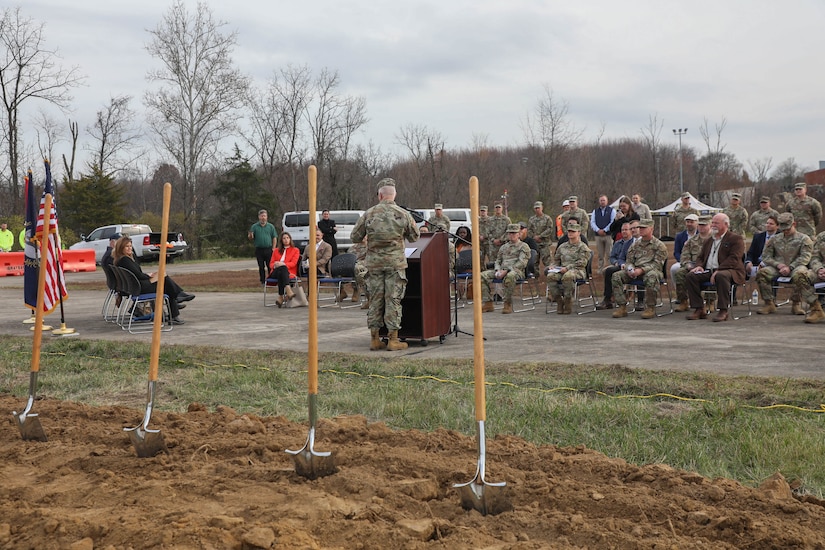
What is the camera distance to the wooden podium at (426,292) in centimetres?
1030

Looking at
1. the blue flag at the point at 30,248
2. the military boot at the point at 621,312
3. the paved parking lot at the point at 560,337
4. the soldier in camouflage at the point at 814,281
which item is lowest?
the paved parking lot at the point at 560,337

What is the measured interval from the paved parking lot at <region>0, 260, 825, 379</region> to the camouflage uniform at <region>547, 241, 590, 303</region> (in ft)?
1.54

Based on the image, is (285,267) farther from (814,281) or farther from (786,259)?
(814,281)

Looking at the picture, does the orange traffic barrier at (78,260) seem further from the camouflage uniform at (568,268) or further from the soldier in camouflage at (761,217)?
the soldier in camouflage at (761,217)

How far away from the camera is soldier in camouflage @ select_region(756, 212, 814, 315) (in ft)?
39.8

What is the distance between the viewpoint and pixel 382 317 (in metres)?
10.1

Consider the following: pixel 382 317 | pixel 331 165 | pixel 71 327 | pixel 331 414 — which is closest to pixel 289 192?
pixel 331 165

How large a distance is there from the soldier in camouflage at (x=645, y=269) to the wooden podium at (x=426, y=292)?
12.1 feet

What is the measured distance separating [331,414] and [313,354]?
188cm

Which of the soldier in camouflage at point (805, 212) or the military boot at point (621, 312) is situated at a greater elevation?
the soldier in camouflage at point (805, 212)

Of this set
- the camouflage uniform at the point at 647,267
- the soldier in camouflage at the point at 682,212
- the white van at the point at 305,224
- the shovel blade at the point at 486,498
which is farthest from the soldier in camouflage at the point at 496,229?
the white van at the point at 305,224

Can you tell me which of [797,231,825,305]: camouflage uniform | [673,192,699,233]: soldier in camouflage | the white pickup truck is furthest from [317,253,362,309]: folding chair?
the white pickup truck

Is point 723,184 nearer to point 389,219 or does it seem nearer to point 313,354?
point 389,219

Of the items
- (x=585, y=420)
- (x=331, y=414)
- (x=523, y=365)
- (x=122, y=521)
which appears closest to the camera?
(x=122, y=521)
